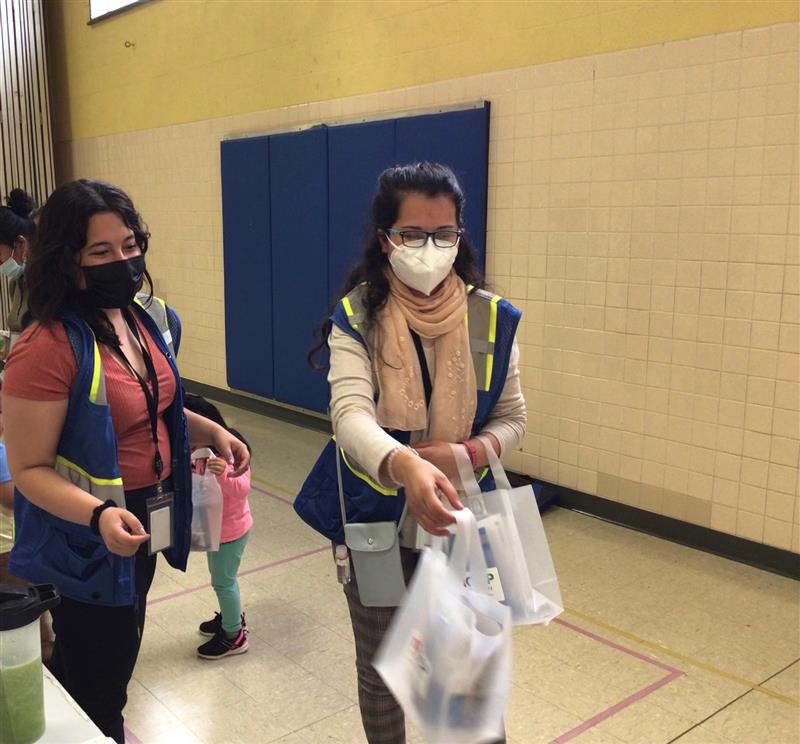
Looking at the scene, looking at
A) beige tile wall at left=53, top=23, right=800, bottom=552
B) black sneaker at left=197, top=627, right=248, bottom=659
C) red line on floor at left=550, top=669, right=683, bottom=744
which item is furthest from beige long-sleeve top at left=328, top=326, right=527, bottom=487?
beige tile wall at left=53, top=23, right=800, bottom=552

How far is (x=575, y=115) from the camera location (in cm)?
396

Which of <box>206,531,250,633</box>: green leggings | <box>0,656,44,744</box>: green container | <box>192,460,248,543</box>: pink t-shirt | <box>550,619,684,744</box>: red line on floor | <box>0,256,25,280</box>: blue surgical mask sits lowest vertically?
<box>550,619,684,744</box>: red line on floor

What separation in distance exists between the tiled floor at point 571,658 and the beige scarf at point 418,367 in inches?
48.4

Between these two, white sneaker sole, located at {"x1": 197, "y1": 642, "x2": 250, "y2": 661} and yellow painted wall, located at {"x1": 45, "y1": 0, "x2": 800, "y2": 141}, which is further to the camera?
yellow painted wall, located at {"x1": 45, "y1": 0, "x2": 800, "y2": 141}

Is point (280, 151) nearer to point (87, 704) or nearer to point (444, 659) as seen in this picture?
point (87, 704)

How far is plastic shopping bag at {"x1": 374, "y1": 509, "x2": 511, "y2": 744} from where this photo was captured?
3.98ft

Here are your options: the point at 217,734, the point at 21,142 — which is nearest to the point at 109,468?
the point at 217,734

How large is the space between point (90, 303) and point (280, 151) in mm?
4396

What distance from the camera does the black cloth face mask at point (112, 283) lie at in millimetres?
1609

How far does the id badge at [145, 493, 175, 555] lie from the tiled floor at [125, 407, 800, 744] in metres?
0.91

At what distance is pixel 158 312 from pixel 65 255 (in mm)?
301

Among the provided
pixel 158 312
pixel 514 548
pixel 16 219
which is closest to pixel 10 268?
pixel 16 219

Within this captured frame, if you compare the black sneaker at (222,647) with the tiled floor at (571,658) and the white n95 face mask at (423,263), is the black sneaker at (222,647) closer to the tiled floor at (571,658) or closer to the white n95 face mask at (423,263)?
the tiled floor at (571,658)

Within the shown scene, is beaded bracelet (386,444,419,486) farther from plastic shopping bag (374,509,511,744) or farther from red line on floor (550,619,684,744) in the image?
red line on floor (550,619,684,744)
